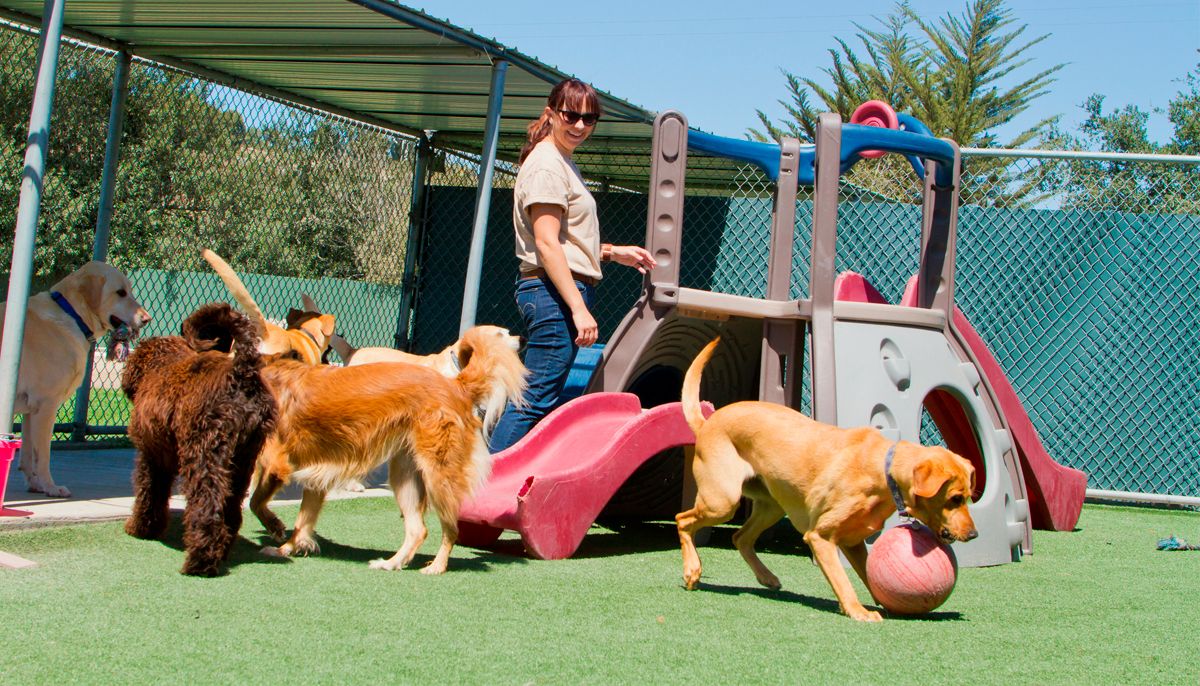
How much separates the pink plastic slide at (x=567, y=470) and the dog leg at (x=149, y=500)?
134 centimetres

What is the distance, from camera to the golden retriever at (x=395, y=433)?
4812 mm

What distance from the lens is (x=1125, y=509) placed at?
9.41m

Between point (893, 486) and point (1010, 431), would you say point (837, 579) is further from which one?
point (1010, 431)

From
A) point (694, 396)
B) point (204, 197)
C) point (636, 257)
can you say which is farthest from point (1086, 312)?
point (204, 197)

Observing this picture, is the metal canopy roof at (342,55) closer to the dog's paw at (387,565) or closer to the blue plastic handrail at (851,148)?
the blue plastic handrail at (851,148)

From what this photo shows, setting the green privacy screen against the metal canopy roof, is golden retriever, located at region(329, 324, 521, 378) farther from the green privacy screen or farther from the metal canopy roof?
the green privacy screen

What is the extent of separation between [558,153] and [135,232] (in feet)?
40.7

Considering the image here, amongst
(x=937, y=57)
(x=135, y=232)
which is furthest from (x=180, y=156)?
(x=937, y=57)

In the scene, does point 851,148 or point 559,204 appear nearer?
point 559,204

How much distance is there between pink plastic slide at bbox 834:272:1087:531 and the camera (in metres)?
6.90

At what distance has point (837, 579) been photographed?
449cm

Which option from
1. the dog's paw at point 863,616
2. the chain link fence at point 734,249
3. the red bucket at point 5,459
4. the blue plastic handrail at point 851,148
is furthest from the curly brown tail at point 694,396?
the chain link fence at point 734,249

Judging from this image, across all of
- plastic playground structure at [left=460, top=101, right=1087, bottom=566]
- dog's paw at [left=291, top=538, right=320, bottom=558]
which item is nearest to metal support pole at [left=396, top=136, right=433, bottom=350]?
plastic playground structure at [left=460, top=101, right=1087, bottom=566]

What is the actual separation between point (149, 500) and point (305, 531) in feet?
2.35
